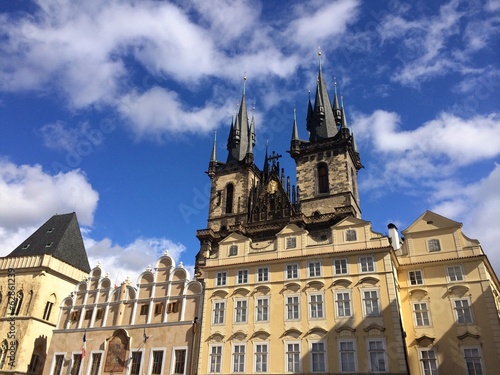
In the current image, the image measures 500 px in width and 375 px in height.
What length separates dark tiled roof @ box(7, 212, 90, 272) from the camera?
4119cm

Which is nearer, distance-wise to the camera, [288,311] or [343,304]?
[343,304]

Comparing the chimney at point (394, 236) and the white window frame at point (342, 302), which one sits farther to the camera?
the chimney at point (394, 236)

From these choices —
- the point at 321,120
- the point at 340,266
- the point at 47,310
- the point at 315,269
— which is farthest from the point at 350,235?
the point at 321,120

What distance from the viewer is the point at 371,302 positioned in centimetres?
2492

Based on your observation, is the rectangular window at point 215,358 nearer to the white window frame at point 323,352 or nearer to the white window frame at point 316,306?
the white window frame at point 323,352

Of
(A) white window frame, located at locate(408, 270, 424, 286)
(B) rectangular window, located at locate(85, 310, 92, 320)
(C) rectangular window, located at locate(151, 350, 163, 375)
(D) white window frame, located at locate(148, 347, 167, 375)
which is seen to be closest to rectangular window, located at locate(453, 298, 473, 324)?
(A) white window frame, located at locate(408, 270, 424, 286)

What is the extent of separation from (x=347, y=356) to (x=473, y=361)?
648cm

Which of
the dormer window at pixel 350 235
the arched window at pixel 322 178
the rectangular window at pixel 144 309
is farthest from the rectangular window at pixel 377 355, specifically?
the arched window at pixel 322 178

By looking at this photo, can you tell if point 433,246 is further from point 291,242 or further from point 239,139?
point 239,139

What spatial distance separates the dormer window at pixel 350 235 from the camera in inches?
1080

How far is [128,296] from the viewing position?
31656 mm

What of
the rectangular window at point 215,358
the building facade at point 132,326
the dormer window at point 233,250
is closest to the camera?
the rectangular window at point 215,358

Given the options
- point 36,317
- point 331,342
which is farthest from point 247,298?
point 36,317

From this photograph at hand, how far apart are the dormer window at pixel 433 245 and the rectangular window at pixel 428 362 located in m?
6.09
